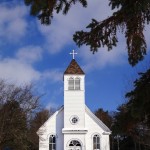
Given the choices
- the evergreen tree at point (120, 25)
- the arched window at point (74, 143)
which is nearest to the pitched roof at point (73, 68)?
the arched window at point (74, 143)

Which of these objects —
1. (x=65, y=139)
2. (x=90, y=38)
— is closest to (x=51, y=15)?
(x=90, y=38)

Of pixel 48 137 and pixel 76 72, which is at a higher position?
pixel 76 72

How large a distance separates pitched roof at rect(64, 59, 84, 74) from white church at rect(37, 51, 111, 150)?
31 centimetres

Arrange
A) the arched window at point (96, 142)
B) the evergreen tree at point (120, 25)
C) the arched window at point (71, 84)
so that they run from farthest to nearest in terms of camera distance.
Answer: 1. the arched window at point (71, 84)
2. the arched window at point (96, 142)
3. the evergreen tree at point (120, 25)

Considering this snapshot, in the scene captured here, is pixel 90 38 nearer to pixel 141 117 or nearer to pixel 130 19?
pixel 130 19

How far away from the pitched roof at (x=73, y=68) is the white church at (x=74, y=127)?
0.31m

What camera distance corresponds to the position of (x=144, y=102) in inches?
285

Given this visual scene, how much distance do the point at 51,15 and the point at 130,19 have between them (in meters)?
1.52

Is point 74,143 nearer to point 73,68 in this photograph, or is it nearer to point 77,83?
point 77,83

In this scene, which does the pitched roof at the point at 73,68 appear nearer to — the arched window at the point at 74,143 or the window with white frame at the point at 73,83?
the window with white frame at the point at 73,83

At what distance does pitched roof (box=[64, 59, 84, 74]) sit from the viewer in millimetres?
Answer: 48112

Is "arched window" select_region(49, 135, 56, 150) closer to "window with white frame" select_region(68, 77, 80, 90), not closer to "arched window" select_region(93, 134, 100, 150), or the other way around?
"arched window" select_region(93, 134, 100, 150)

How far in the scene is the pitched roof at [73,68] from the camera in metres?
48.1

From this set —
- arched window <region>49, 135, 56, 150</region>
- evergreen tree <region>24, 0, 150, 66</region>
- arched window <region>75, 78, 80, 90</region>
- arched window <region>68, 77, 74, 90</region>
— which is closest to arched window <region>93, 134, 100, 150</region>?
arched window <region>49, 135, 56, 150</region>
